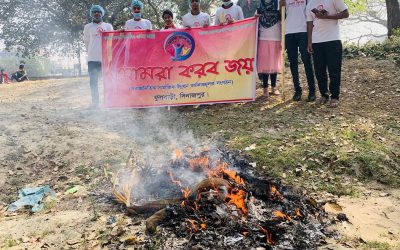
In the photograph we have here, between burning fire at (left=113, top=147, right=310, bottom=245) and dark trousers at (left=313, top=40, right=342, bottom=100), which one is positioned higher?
dark trousers at (left=313, top=40, right=342, bottom=100)

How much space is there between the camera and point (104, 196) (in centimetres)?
434

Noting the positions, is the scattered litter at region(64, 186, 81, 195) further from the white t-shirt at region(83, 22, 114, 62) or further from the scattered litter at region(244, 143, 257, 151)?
the white t-shirt at region(83, 22, 114, 62)

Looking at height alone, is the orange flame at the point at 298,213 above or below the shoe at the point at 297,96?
below

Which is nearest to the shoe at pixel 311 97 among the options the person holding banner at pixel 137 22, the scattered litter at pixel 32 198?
the person holding banner at pixel 137 22

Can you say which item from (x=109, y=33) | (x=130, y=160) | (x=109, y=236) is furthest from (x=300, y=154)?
(x=109, y=33)

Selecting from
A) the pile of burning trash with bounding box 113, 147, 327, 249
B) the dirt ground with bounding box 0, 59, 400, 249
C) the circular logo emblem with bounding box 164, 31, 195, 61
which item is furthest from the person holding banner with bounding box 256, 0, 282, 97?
the pile of burning trash with bounding box 113, 147, 327, 249

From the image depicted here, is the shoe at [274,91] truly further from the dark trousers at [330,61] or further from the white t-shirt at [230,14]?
the white t-shirt at [230,14]

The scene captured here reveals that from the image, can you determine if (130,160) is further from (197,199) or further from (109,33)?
(109,33)

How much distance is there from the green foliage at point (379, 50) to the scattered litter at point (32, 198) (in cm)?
796

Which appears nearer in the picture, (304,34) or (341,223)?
(341,223)

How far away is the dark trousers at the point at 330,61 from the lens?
20.1ft

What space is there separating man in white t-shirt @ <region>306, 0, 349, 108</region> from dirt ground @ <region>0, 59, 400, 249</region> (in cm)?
94

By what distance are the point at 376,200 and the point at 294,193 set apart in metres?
0.94

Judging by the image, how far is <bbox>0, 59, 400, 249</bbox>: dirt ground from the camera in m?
3.47
